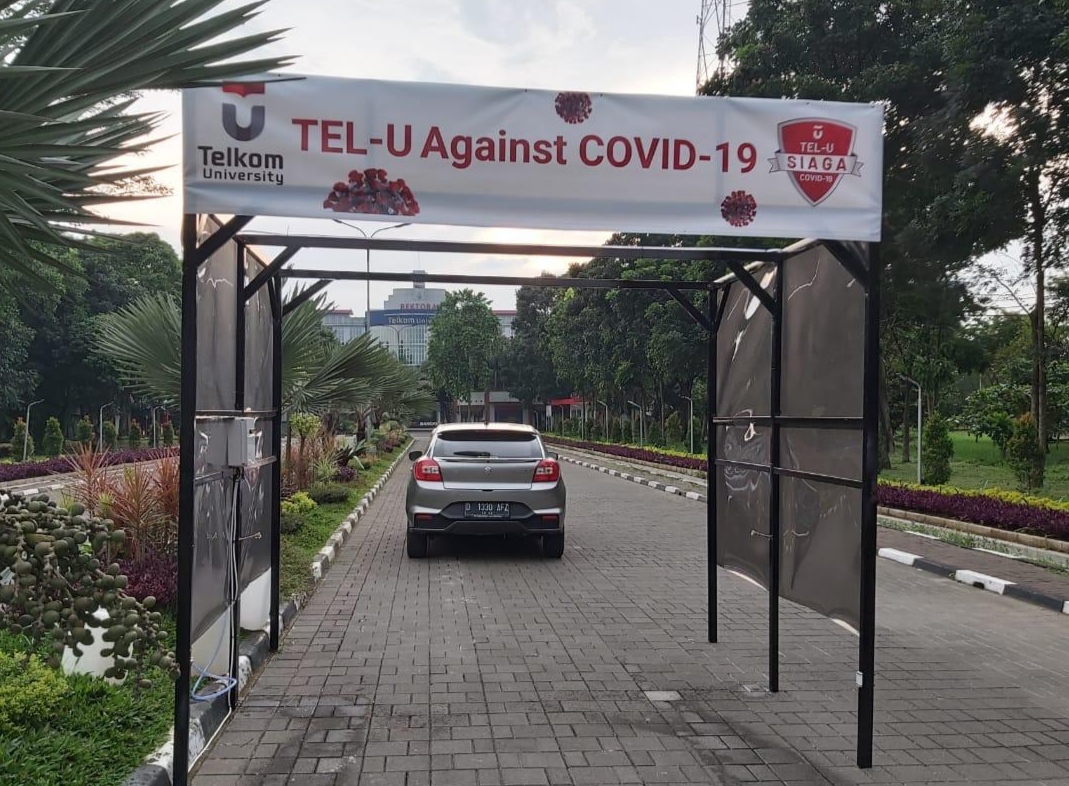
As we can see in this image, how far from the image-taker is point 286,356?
9297 mm

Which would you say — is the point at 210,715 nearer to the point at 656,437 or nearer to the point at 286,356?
the point at 286,356

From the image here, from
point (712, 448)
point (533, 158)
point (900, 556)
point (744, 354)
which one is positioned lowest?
point (900, 556)

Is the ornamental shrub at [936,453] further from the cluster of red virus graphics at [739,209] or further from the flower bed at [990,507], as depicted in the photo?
the cluster of red virus graphics at [739,209]

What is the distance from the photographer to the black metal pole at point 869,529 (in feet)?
12.5

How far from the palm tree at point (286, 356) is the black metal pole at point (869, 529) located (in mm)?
3971

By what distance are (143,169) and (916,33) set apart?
1629 cm

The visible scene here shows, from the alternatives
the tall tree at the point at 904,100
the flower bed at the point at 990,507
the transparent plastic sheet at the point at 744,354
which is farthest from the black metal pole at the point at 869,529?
the flower bed at the point at 990,507

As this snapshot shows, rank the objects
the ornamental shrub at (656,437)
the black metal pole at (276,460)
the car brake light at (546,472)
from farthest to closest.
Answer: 1. the ornamental shrub at (656,437)
2. the car brake light at (546,472)
3. the black metal pole at (276,460)

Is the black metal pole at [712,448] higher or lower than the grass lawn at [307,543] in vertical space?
Result: higher

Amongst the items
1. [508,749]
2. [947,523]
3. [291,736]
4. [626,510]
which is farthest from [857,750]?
[626,510]

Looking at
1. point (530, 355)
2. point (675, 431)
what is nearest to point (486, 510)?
point (675, 431)

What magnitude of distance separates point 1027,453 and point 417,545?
11041mm

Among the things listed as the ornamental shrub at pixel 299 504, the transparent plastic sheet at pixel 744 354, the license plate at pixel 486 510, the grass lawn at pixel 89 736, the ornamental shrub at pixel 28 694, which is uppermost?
the transparent plastic sheet at pixel 744 354

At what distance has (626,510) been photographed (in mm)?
15445
